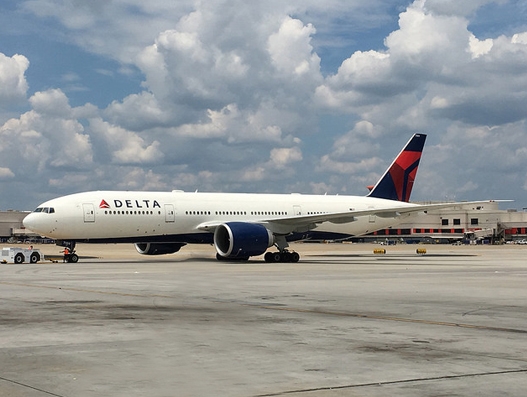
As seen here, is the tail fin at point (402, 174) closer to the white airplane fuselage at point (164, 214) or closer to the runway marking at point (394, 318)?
the white airplane fuselage at point (164, 214)

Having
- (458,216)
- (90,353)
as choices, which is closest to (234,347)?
(90,353)

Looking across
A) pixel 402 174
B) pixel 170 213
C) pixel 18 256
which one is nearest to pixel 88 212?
pixel 170 213

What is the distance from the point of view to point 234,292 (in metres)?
20.1

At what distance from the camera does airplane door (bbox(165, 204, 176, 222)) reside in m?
41.3

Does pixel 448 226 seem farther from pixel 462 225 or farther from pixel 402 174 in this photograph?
pixel 402 174

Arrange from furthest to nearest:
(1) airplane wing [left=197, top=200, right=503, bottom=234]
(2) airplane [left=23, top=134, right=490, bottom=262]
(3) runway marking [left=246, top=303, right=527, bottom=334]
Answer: (1) airplane wing [left=197, top=200, right=503, bottom=234], (2) airplane [left=23, top=134, right=490, bottom=262], (3) runway marking [left=246, top=303, right=527, bottom=334]

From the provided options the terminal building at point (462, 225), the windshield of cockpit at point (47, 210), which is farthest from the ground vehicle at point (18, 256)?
the terminal building at point (462, 225)

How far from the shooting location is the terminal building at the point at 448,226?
145750 mm

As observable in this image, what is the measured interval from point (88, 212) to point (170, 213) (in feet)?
16.2

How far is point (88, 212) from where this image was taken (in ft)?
127

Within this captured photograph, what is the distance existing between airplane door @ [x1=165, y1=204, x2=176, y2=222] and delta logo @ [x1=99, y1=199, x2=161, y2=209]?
55cm

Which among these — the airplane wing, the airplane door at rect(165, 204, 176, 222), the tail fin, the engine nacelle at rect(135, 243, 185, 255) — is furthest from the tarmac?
the tail fin

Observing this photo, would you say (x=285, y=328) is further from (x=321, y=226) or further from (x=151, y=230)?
(x=321, y=226)

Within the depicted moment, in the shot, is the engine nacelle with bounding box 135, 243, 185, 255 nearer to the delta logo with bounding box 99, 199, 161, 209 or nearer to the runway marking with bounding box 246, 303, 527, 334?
the delta logo with bounding box 99, 199, 161, 209
